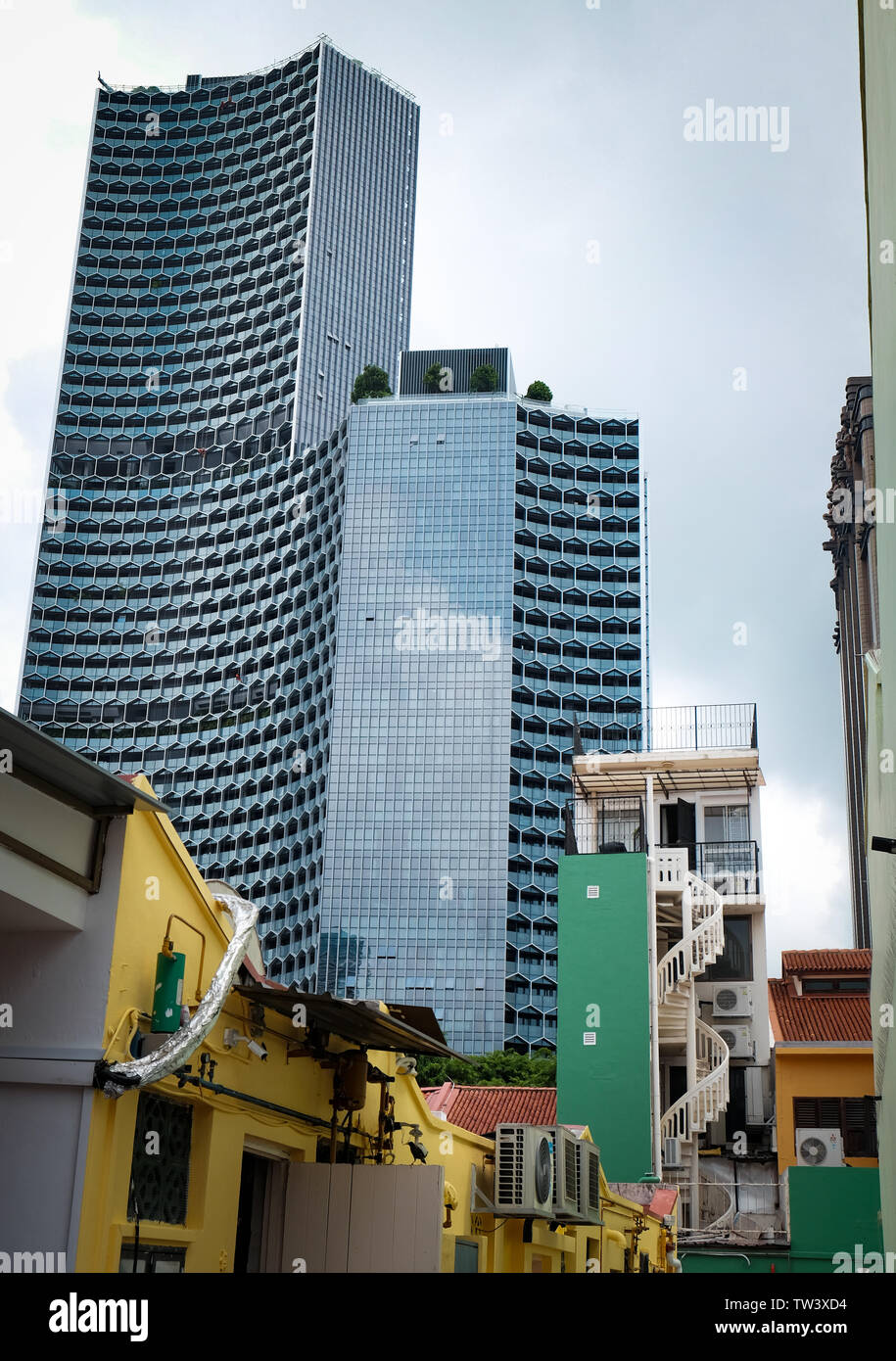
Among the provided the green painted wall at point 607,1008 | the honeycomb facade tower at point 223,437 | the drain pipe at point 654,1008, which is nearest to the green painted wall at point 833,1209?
the drain pipe at point 654,1008

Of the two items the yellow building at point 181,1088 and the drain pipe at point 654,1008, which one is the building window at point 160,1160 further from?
the drain pipe at point 654,1008

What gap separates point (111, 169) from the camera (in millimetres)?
151625

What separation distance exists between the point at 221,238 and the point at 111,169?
17647 millimetres

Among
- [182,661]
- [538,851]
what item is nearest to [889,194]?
[538,851]

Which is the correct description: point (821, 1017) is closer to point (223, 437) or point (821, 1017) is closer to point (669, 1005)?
point (669, 1005)

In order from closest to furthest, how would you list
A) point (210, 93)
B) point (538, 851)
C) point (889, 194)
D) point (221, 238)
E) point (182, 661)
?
point (889, 194), point (538, 851), point (182, 661), point (221, 238), point (210, 93)

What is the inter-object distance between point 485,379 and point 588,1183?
10409cm

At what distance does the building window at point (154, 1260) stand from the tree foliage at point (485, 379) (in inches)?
4353

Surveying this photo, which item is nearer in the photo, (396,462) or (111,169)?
(396,462)

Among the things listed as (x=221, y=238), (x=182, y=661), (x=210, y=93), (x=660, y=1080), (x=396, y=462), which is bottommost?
(x=660, y=1080)

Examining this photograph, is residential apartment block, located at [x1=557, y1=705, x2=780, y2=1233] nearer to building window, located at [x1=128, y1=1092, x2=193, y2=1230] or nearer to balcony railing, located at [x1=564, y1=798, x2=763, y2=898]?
balcony railing, located at [x1=564, y1=798, x2=763, y2=898]

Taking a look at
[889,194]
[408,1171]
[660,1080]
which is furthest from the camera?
[660,1080]

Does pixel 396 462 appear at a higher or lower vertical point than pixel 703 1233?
higher

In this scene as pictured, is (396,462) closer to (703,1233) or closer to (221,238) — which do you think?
(221,238)
